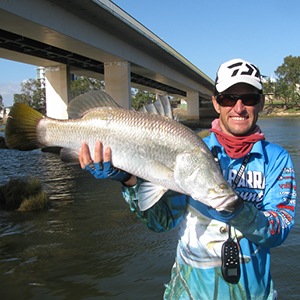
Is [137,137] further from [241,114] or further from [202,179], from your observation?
[241,114]

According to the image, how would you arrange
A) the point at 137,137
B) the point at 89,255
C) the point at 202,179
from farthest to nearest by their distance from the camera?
the point at 89,255 → the point at 137,137 → the point at 202,179

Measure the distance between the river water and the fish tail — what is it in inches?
144

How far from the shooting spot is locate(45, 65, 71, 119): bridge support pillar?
26.6 m

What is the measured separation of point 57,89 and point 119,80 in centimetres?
621

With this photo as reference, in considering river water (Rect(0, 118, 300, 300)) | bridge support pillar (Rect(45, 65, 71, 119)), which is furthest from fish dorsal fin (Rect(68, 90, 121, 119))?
bridge support pillar (Rect(45, 65, 71, 119))

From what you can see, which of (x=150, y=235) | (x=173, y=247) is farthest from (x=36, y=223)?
(x=173, y=247)

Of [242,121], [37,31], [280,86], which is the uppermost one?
[280,86]

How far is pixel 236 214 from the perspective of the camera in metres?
1.91

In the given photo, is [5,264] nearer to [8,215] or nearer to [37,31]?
[8,215]

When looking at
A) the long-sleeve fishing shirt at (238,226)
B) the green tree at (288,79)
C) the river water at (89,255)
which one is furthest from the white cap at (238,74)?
the green tree at (288,79)

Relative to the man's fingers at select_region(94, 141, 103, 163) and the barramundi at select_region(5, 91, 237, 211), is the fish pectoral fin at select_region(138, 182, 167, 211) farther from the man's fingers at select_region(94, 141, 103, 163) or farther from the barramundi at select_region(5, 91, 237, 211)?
the man's fingers at select_region(94, 141, 103, 163)

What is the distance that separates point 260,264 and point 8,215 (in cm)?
850

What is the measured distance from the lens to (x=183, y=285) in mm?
2244

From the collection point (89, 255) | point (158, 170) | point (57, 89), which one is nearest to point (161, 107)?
point (158, 170)
